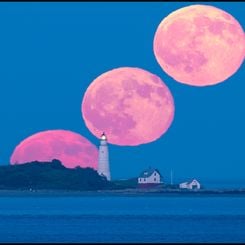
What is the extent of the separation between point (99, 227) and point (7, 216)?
1955cm

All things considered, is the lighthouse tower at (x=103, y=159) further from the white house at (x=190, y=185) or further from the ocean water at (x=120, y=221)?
the white house at (x=190, y=185)

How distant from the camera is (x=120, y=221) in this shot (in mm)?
107375

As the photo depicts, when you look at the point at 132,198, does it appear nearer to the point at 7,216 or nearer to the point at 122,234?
the point at 7,216

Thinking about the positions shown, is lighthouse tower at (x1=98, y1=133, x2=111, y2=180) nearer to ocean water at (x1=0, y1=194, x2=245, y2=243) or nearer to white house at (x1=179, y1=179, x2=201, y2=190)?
ocean water at (x1=0, y1=194, x2=245, y2=243)

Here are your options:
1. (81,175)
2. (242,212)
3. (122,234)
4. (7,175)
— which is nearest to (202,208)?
(242,212)

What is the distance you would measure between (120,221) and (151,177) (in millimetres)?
48549

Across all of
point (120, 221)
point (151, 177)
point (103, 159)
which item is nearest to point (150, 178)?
point (151, 177)

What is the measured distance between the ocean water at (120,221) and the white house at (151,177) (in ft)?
11.2

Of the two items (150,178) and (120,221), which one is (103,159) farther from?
(120,221)

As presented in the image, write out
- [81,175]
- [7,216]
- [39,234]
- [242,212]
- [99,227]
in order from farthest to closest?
1. [81,175]
2. [242,212]
3. [7,216]
4. [99,227]
5. [39,234]

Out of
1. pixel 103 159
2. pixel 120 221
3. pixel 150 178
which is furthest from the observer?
pixel 150 178

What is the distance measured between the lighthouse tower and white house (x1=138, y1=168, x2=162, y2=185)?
29.9ft

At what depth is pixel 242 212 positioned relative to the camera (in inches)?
4914

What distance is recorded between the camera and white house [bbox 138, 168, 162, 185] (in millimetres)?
156000
